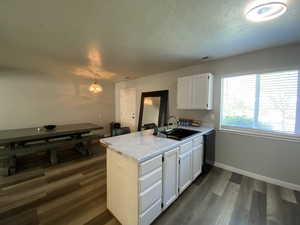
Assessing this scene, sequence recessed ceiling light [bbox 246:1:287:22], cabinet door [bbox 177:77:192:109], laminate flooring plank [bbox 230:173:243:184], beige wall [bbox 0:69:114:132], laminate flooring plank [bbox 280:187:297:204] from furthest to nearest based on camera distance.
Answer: beige wall [bbox 0:69:114:132], cabinet door [bbox 177:77:192:109], laminate flooring plank [bbox 230:173:243:184], laminate flooring plank [bbox 280:187:297:204], recessed ceiling light [bbox 246:1:287:22]

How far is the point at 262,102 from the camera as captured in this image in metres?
2.36

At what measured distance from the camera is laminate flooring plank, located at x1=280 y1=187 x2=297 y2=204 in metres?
1.87

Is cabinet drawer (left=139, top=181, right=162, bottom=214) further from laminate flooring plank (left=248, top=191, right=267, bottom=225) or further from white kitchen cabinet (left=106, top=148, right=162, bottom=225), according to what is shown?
laminate flooring plank (left=248, top=191, right=267, bottom=225)

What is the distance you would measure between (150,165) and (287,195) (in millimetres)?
2377

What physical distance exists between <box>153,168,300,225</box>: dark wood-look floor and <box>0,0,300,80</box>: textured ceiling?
7.98 ft

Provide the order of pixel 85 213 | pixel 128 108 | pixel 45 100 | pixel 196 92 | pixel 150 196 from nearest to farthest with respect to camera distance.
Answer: pixel 150 196 → pixel 85 213 → pixel 196 92 → pixel 45 100 → pixel 128 108

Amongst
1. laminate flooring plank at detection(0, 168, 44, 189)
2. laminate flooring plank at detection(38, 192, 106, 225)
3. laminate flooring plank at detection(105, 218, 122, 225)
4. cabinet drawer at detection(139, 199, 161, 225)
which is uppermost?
cabinet drawer at detection(139, 199, 161, 225)

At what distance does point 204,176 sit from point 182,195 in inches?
30.7

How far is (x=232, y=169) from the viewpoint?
267 cm

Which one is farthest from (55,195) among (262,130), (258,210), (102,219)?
(262,130)

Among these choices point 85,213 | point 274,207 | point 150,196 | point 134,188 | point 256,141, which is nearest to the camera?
point 134,188

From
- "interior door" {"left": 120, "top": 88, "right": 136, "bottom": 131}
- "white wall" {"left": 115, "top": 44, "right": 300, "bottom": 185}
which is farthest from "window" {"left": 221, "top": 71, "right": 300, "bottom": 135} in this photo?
"interior door" {"left": 120, "top": 88, "right": 136, "bottom": 131}

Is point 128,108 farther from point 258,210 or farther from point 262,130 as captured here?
point 258,210

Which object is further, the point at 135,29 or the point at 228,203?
the point at 228,203
